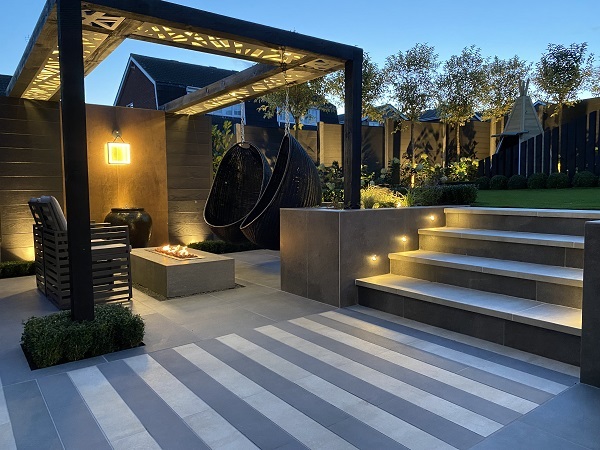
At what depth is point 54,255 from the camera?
4.77m

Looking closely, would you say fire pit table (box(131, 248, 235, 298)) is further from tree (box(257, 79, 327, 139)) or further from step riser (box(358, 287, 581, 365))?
tree (box(257, 79, 327, 139))

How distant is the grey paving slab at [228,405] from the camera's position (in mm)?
2127

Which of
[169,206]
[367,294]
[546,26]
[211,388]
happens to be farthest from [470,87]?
[211,388]

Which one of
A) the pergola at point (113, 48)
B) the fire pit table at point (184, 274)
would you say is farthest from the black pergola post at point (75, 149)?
the fire pit table at point (184, 274)

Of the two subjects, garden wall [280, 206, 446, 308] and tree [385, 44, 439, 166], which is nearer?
garden wall [280, 206, 446, 308]

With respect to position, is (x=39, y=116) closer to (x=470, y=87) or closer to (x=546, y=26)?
(x=470, y=87)

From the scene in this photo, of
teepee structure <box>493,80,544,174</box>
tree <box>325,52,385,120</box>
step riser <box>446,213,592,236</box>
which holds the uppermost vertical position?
tree <box>325,52,385,120</box>

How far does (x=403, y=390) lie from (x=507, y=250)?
7.48ft

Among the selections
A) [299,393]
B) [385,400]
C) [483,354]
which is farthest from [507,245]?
[299,393]

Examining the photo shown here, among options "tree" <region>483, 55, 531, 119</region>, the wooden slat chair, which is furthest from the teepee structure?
the wooden slat chair

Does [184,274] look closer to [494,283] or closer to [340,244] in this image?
[340,244]

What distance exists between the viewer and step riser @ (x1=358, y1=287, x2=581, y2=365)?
3016mm

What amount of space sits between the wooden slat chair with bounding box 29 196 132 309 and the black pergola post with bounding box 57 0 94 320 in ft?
4.56

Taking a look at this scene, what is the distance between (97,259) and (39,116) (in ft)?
12.4
